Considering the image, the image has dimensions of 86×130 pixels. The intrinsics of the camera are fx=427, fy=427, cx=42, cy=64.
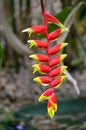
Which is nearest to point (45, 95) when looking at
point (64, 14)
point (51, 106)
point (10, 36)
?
point (51, 106)

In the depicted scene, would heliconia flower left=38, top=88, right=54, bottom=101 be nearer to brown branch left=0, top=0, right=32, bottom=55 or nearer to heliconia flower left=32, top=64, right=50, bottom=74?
heliconia flower left=32, top=64, right=50, bottom=74

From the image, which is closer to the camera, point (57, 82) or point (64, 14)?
point (57, 82)

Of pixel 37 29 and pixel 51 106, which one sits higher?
pixel 37 29

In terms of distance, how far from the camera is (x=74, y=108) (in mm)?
1682

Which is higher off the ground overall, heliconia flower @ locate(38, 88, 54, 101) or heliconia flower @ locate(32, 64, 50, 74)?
heliconia flower @ locate(32, 64, 50, 74)

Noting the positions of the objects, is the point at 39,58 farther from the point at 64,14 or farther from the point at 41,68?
the point at 64,14

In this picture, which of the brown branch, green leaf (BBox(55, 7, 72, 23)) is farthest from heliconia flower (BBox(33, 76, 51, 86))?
the brown branch

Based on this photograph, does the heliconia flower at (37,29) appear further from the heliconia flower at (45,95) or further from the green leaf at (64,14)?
the green leaf at (64,14)

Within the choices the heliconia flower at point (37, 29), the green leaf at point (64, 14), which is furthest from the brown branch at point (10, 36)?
the heliconia flower at point (37, 29)

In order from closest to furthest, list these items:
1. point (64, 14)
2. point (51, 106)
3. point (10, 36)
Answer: point (51, 106), point (64, 14), point (10, 36)

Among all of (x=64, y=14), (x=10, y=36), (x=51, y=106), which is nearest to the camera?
(x=51, y=106)

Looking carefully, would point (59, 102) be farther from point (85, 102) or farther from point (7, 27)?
point (7, 27)

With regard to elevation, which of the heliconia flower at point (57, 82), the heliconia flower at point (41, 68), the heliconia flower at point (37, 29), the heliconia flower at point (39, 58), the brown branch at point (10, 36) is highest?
the heliconia flower at point (37, 29)

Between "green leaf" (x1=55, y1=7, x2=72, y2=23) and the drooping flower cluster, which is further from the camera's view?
"green leaf" (x1=55, y1=7, x2=72, y2=23)
